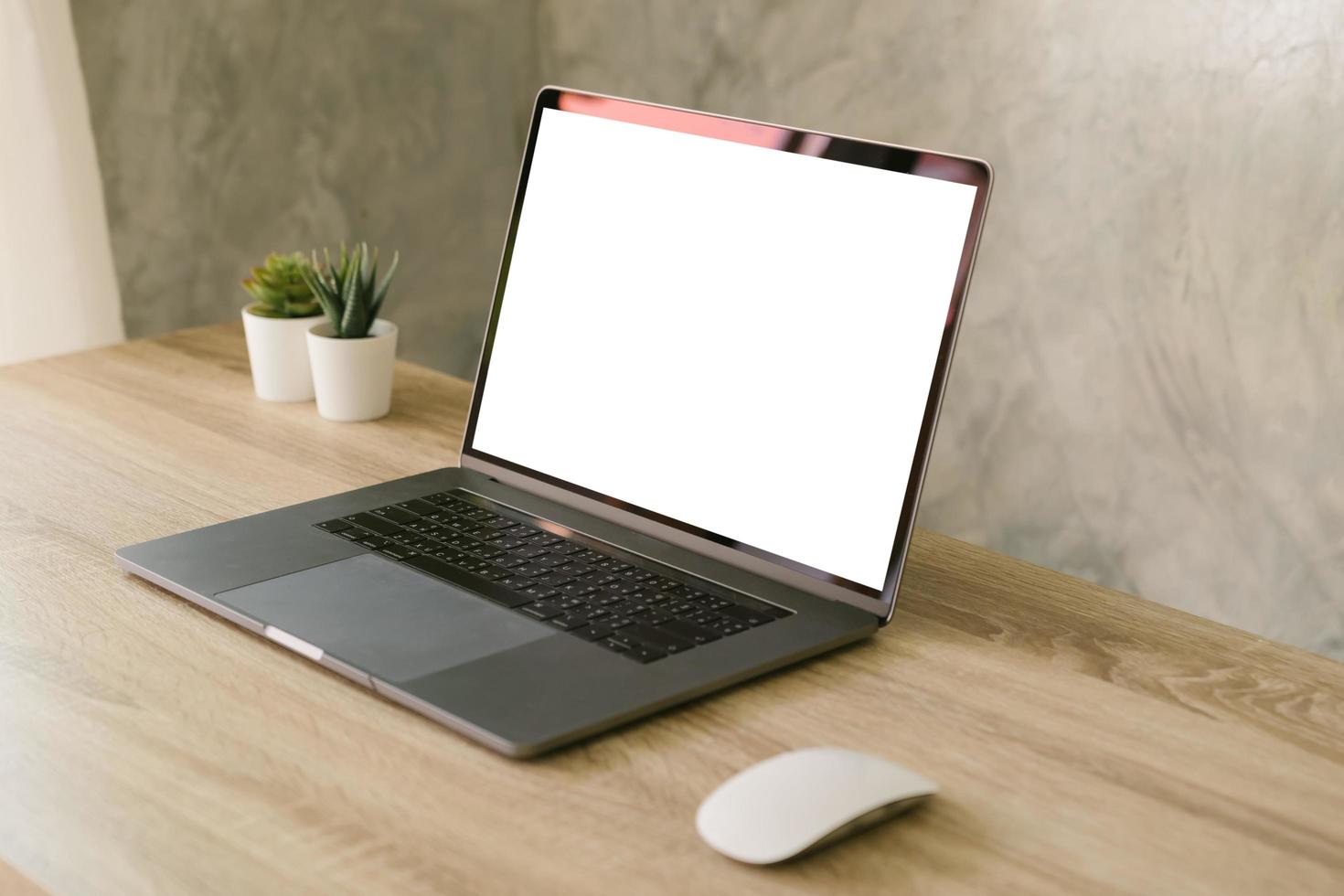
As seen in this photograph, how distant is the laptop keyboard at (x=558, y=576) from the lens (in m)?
0.81

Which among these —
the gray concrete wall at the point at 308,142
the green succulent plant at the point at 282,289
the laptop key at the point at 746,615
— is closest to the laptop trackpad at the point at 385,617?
the laptop key at the point at 746,615

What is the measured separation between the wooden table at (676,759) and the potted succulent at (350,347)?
265 mm

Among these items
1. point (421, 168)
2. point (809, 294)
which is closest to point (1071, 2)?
point (421, 168)

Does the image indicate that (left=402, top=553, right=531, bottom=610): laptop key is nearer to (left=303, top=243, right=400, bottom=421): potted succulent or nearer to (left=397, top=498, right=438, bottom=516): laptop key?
(left=397, top=498, right=438, bottom=516): laptop key

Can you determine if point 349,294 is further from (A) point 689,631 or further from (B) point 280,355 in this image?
(A) point 689,631

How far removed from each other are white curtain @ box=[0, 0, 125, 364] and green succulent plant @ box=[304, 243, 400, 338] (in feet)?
2.47

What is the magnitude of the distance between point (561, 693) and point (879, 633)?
0.77 ft

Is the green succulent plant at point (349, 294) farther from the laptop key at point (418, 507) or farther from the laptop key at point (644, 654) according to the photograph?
the laptop key at point (644, 654)

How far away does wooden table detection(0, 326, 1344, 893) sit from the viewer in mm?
604

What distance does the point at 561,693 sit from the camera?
0.72 meters

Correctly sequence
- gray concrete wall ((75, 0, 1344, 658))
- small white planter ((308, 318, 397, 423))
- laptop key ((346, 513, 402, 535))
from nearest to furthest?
laptop key ((346, 513, 402, 535)) < small white planter ((308, 318, 397, 423)) < gray concrete wall ((75, 0, 1344, 658))

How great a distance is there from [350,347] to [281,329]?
96 millimetres

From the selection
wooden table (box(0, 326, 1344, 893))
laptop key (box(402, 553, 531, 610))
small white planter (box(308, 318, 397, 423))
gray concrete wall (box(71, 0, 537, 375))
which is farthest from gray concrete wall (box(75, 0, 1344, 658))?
laptop key (box(402, 553, 531, 610))

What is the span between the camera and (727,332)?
0.93 metres
